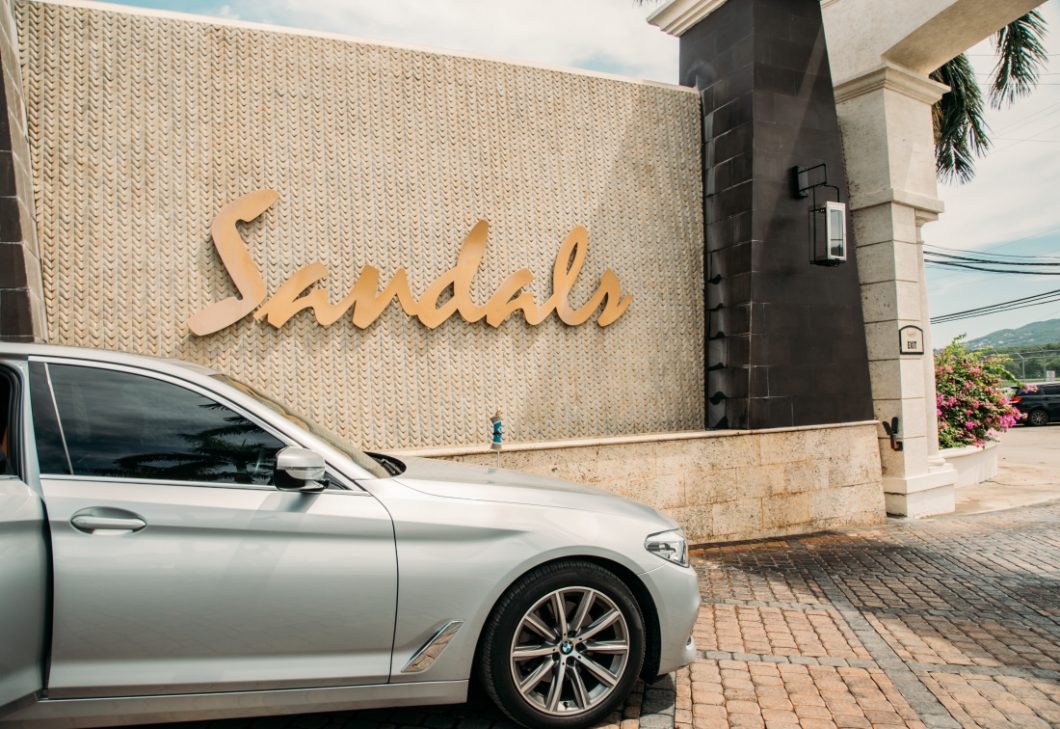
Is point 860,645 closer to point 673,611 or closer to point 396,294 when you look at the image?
point 673,611

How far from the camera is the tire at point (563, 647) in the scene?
3133mm

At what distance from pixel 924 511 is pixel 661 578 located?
6.62m

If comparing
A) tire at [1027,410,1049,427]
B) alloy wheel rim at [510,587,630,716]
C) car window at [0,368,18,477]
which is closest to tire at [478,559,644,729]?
alloy wheel rim at [510,587,630,716]

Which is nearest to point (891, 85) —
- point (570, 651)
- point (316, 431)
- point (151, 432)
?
point (570, 651)

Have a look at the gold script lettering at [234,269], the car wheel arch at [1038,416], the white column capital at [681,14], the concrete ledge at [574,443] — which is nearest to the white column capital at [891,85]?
the white column capital at [681,14]

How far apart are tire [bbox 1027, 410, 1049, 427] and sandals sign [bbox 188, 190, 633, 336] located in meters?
23.9

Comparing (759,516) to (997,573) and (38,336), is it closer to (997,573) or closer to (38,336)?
(997,573)

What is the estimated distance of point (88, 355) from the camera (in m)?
2.93

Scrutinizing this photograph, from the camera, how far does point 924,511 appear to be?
8.60m

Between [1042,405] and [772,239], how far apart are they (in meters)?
22.9

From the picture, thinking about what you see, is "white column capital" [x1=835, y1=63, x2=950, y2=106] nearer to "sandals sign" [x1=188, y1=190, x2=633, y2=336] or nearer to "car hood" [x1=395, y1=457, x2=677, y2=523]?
"sandals sign" [x1=188, y1=190, x2=633, y2=336]

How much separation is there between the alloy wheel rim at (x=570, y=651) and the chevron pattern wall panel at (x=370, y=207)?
12.5 feet

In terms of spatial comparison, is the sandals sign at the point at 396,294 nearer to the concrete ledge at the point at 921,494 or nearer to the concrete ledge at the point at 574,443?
the concrete ledge at the point at 574,443

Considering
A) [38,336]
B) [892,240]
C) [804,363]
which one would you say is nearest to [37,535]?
[38,336]
